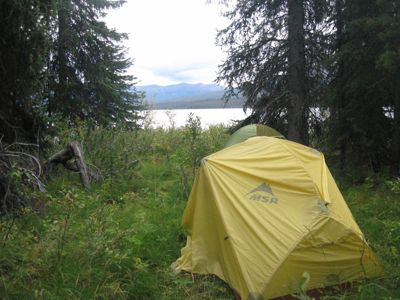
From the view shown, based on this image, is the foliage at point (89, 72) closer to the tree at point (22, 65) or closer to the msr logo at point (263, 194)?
the tree at point (22, 65)

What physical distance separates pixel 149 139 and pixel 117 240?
7754 millimetres

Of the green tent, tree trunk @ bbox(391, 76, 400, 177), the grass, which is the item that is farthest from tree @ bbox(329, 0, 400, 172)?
the green tent

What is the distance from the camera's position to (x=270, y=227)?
4355mm

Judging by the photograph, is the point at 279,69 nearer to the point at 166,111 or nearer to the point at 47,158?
the point at 47,158

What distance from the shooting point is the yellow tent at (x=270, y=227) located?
4.18 m

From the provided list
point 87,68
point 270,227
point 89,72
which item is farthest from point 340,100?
point 87,68

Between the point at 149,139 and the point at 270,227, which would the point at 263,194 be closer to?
the point at 270,227

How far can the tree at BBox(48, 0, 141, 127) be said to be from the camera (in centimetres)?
1329

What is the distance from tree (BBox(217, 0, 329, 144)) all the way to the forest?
0.11 feet

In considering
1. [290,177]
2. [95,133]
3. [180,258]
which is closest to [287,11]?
[95,133]

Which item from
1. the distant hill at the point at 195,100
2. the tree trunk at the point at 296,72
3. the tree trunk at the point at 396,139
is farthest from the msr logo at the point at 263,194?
the distant hill at the point at 195,100

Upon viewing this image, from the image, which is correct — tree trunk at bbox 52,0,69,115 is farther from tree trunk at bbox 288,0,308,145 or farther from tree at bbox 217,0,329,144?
tree trunk at bbox 288,0,308,145

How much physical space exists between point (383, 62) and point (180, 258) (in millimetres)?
4394

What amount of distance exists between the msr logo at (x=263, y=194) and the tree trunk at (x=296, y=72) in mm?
5447
